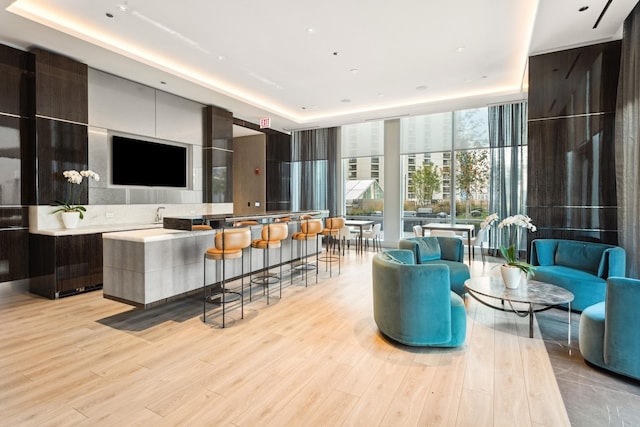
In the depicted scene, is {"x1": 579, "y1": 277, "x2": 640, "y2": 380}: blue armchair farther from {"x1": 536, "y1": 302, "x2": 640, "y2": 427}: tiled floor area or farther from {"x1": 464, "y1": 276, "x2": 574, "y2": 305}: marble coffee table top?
{"x1": 464, "y1": 276, "x2": 574, "y2": 305}: marble coffee table top

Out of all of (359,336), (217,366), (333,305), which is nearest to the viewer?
(217,366)

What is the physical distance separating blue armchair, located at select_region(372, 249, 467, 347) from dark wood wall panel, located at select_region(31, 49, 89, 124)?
207 inches

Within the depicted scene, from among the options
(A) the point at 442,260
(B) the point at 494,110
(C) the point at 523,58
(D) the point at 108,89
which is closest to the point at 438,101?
(B) the point at 494,110

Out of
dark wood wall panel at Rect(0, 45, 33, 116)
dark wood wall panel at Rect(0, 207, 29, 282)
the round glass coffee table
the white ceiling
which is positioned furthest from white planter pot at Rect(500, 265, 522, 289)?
dark wood wall panel at Rect(0, 45, 33, 116)

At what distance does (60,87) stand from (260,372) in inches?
201

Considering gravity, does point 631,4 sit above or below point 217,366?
above

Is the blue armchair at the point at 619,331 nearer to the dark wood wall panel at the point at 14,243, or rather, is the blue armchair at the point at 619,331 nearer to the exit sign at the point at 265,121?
the dark wood wall panel at the point at 14,243

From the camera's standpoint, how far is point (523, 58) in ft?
17.0

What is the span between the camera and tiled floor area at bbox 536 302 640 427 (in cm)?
209

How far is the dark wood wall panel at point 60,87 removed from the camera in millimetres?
4492

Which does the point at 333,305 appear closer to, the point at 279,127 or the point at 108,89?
the point at 108,89

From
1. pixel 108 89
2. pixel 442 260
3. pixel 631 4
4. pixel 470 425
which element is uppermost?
pixel 631 4

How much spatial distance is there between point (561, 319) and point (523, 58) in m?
4.14

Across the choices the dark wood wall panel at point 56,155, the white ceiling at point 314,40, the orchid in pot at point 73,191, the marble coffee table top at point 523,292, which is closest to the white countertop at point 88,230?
the orchid in pot at point 73,191
